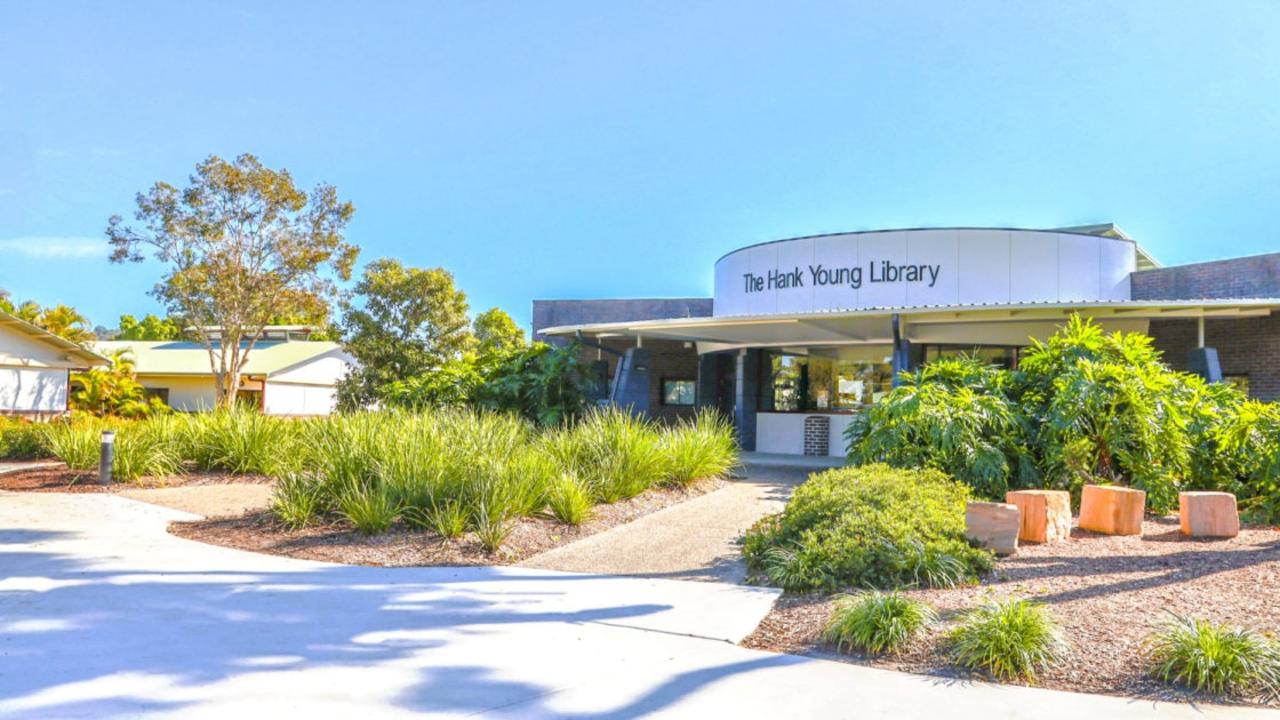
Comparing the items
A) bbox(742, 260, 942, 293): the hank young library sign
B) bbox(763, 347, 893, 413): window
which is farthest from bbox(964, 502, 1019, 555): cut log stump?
bbox(742, 260, 942, 293): the hank young library sign

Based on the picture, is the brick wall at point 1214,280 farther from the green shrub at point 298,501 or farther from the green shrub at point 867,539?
the green shrub at point 298,501

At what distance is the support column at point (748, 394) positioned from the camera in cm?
→ 2041

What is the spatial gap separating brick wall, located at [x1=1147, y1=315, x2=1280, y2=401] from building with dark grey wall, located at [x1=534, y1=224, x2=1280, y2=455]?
0.03 meters

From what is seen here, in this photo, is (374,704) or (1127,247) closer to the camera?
(374,704)

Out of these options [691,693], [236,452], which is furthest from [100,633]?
[236,452]

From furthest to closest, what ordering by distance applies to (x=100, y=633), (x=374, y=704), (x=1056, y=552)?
(x=1056, y=552) < (x=100, y=633) < (x=374, y=704)

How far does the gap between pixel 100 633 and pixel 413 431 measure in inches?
199

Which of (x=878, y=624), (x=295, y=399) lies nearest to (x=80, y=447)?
(x=878, y=624)

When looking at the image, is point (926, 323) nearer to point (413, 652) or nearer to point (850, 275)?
point (850, 275)

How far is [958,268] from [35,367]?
26.7 meters

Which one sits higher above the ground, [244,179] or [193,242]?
[244,179]

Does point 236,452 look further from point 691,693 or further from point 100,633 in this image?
point 691,693

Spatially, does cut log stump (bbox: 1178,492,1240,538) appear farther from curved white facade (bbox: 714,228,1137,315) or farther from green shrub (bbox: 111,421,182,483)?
green shrub (bbox: 111,421,182,483)

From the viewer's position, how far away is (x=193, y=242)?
29.1 m
